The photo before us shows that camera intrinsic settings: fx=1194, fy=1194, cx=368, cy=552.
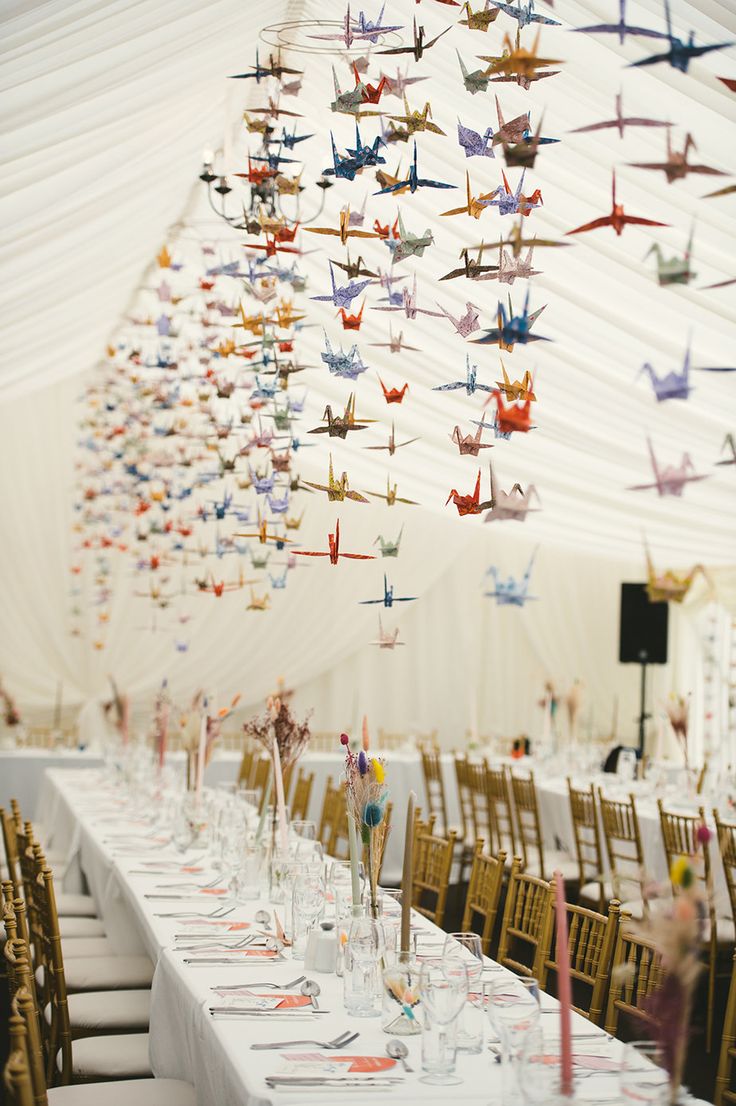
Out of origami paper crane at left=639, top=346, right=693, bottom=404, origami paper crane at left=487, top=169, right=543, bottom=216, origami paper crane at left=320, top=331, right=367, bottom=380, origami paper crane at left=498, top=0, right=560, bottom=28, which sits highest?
origami paper crane at left=498, top=0, right=560, bottom=28

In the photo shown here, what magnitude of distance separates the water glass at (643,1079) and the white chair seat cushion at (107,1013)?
6.43ft

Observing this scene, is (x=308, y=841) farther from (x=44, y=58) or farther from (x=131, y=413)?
(x=131, y=413)

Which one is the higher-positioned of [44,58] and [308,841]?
[44,58]

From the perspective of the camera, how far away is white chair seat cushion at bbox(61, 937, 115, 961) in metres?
4.41

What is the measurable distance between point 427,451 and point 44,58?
3819 millimetres

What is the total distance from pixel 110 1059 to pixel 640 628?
797 centimetres

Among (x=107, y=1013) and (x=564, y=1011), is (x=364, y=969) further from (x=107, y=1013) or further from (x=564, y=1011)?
(x=107, y=1013)

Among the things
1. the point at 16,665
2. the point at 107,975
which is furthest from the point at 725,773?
the point at 16,665

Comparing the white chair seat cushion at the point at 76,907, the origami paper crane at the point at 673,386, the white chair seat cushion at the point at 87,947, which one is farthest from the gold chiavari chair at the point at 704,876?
the white chair seat cushion at the point at 76,907

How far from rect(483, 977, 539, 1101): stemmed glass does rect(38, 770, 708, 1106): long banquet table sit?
130 mm

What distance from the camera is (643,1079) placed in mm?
1862

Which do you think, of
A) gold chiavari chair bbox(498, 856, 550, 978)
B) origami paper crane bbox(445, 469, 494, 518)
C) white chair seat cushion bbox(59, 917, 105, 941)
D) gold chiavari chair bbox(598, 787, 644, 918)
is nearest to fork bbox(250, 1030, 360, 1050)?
gold chiavari chair bbox(498, 856, 550, 978)

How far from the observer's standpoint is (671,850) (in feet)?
17.3

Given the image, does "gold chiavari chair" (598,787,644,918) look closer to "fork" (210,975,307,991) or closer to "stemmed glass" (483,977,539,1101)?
"fork" (210,975,307,991)
